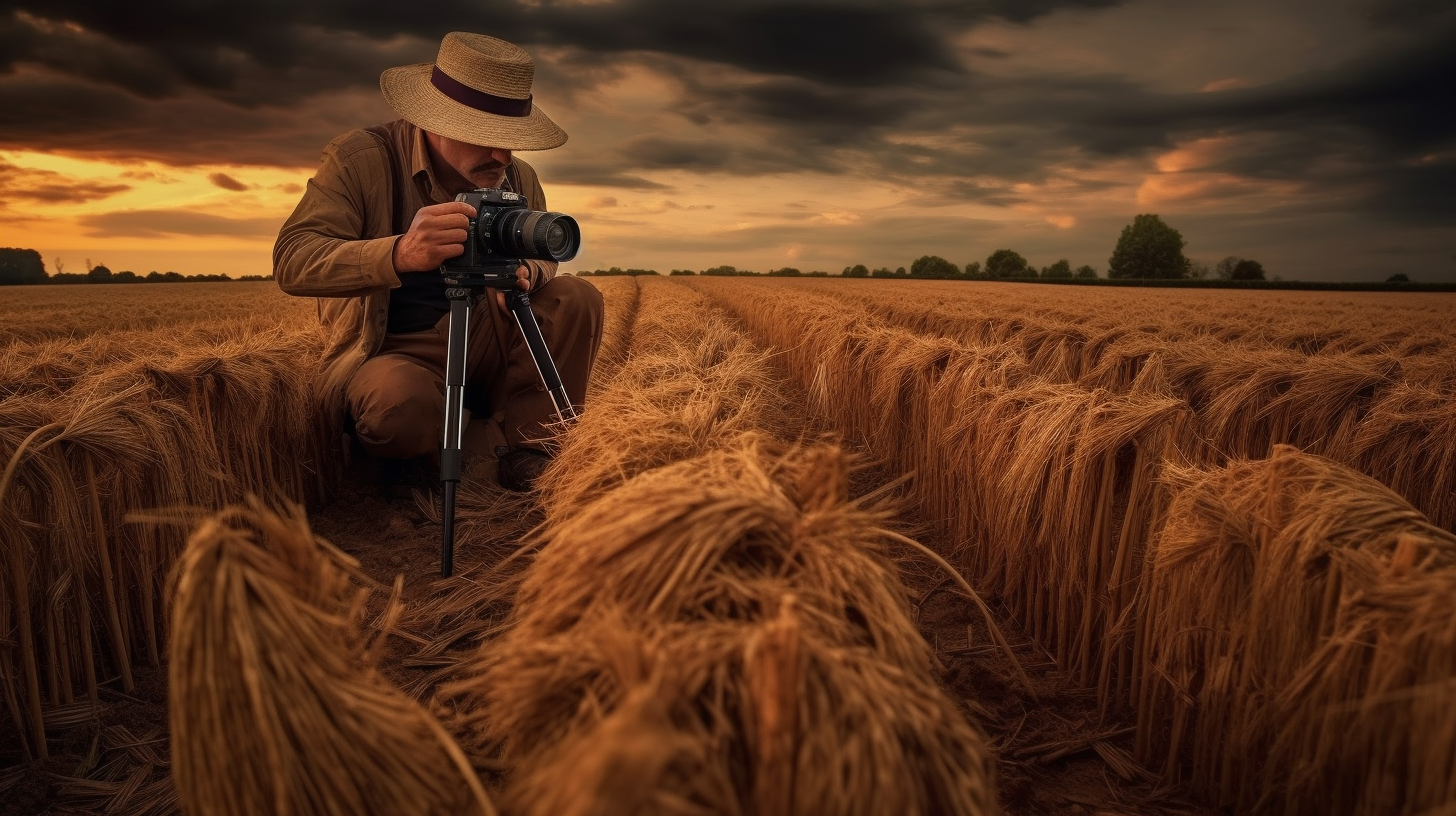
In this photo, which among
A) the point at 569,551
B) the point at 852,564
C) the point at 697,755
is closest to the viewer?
the point at 697,755

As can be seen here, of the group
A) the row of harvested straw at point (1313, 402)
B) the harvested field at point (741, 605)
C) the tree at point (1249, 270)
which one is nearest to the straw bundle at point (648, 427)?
the harvested field at point (741, 605)

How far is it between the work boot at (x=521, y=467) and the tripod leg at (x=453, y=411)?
45.0 inches

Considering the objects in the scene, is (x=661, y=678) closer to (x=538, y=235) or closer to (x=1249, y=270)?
(x=538, y=235)

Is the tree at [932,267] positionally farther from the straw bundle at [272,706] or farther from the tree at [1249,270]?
the straw bundle at [272,706]


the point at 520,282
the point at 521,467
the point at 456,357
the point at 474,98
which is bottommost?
the point at 521,467

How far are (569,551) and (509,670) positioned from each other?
10.6 inches

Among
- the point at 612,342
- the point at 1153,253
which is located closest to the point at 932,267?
the point at 1153,253

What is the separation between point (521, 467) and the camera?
13.8ft

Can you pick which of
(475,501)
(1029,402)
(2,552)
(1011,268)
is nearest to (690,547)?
(2,552)

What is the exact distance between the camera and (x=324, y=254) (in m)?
3.45

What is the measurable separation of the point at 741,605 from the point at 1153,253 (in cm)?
7964

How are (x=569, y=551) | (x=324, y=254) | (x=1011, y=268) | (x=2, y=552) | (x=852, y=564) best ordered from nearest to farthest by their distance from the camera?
(x=852, y=564) → (x=569, y=551) → (x=2, y=552) → (x=324, y=254) → (x=1011, y=268)

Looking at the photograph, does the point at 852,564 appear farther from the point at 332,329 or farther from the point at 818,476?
the point at 332,329

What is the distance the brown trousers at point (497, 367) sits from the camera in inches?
153
